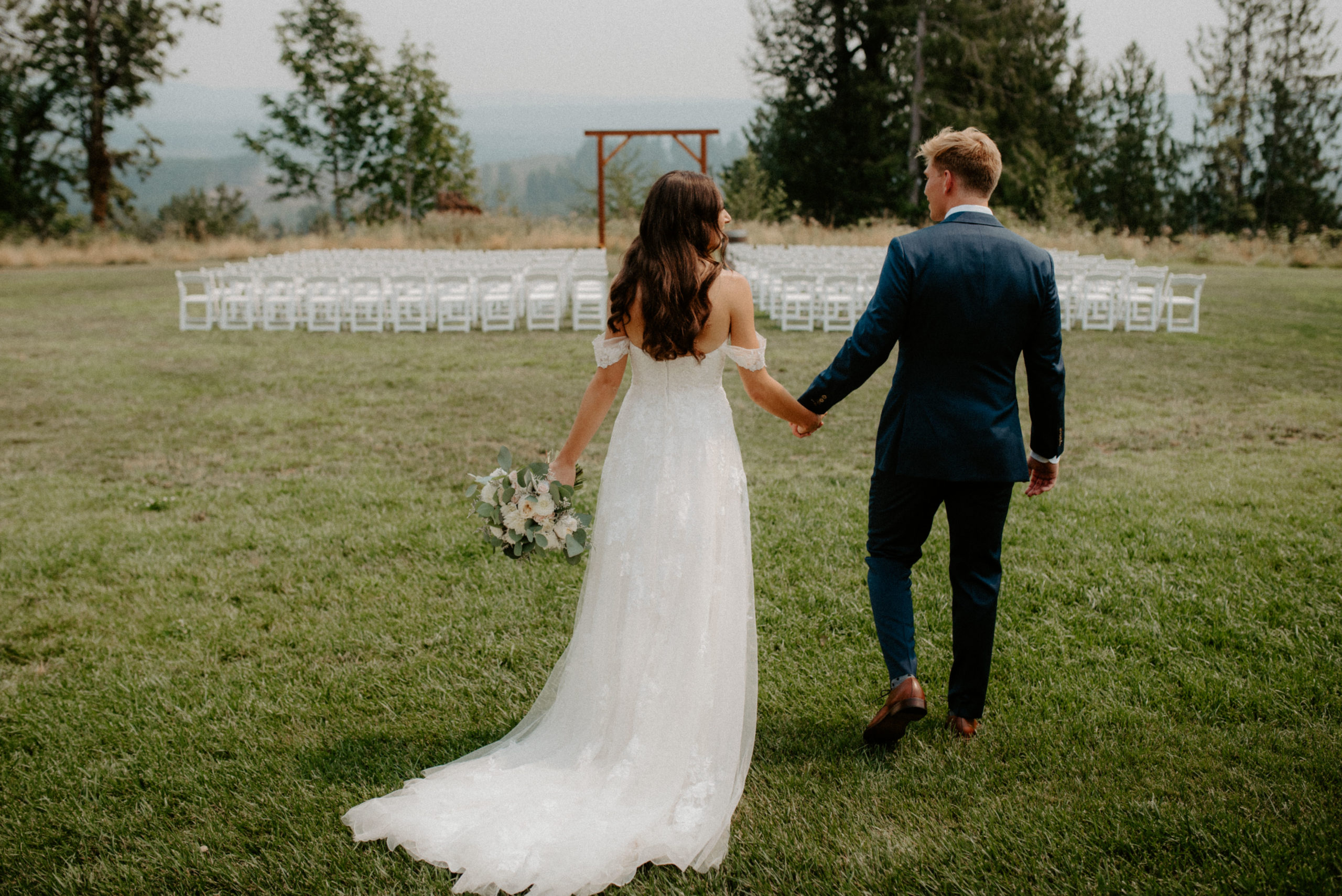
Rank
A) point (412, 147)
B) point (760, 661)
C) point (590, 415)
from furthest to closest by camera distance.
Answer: point (412, 147), point (760, 661), point (590, 415)

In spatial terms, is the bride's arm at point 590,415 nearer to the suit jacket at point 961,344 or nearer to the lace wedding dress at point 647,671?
the lace wedding dress at point 647,671

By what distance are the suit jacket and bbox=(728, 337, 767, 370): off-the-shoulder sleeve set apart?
206mm

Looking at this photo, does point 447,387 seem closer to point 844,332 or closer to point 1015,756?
point 844,332

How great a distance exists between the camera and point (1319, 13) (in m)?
37.2

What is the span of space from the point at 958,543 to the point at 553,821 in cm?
152

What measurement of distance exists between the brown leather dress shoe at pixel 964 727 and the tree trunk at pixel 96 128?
130ft

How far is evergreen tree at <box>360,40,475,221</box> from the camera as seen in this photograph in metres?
39.9

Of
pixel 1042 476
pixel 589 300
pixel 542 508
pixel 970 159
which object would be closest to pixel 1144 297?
pixel 589 300

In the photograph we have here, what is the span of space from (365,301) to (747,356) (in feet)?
42.0

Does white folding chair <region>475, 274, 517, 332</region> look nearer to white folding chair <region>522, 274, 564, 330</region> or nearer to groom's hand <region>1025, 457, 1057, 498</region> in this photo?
white folding chair <region>522, 274, 564, 330</region>

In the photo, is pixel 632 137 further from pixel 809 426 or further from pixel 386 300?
pixel 809 426

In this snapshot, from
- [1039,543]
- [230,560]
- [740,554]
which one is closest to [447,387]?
[230,560]

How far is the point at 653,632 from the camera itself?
291cm

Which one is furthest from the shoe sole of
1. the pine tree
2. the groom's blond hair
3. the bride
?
the pine tree
